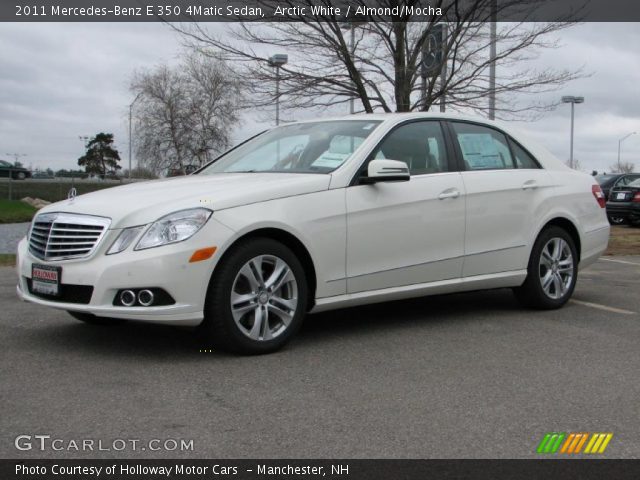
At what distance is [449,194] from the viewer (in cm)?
633

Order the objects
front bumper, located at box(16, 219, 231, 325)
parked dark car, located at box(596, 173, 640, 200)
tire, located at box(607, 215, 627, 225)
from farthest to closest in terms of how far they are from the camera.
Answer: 1. parked dark car, located at box(596, 173, 640, 200)
2. tire, located at box(607, 215, 627, 225)
3. front bumper, located at box(16, 219, 231, 325)

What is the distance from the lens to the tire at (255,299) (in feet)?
16.7

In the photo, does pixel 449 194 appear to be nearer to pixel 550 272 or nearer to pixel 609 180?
pixel 550 272

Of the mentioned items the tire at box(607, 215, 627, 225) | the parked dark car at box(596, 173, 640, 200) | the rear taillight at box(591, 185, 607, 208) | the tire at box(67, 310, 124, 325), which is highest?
the rear taillight at box(591, 185, 607, 208)

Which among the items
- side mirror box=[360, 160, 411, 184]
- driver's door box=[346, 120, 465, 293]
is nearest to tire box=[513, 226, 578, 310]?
driver's door box=[346, 120, 465, 293]

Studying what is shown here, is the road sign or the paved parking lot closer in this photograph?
the paved parking lot

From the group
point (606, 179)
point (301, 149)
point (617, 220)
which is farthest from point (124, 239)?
point (606, 179)

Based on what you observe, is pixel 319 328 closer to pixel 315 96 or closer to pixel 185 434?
pixel 185 434

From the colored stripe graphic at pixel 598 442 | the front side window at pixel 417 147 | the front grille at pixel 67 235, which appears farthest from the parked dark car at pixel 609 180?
the colored stripe graphic at pixel 598 442

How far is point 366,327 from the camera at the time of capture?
6.38 metres

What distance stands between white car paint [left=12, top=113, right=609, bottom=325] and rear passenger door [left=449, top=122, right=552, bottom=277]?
0.04ft

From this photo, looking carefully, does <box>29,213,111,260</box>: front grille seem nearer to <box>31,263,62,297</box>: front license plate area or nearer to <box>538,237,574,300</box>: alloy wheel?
<box>31,263,62,297</box>: front license plate area

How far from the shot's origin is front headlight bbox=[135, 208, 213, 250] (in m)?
4.95

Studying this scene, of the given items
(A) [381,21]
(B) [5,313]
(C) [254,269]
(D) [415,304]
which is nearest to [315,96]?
(A) [381,21]
